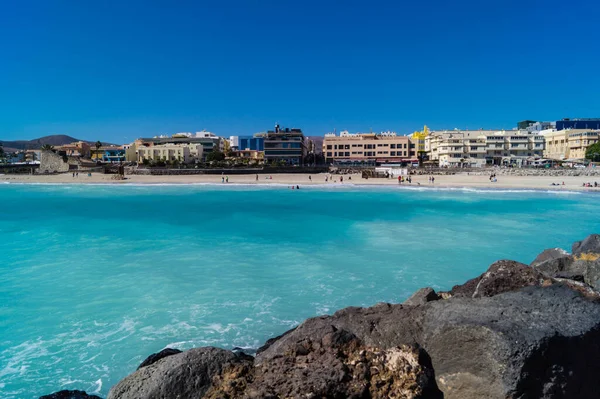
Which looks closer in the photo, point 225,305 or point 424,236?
point 225,305

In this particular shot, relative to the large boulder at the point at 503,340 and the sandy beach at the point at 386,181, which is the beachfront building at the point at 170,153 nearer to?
the sandy beach at the point at 386,181

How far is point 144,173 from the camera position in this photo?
77.7m

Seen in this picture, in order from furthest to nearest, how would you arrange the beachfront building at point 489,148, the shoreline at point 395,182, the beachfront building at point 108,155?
the beachfront building at point 108,155 < the beachfront building at point 489,148 < the shoreline at point 395,182

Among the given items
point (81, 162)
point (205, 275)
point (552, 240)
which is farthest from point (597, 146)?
point (81, 162)

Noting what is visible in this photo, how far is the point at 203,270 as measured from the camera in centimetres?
1412

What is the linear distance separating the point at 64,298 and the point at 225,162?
251ft

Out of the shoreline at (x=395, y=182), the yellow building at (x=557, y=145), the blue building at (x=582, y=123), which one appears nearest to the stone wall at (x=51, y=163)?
the shoreline at (x=395, y=182)

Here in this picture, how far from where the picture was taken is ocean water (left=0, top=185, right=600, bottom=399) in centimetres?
856

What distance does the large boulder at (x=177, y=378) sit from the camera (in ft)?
13.4

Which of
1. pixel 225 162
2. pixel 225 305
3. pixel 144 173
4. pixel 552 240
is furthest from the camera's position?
pixel 225 162

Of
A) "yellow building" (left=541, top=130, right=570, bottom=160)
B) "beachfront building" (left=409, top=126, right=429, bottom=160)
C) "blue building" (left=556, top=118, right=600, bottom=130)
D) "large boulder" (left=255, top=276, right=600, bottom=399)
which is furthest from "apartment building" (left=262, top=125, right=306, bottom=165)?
"large boulder" (left=255, top=276, right=600, bottom=399)

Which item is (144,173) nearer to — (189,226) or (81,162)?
(81,162)

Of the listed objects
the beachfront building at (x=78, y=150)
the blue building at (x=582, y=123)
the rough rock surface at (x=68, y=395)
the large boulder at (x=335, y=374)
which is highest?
the blue building at (x=582, y=123)

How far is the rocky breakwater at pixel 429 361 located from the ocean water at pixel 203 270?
12.5 ft
